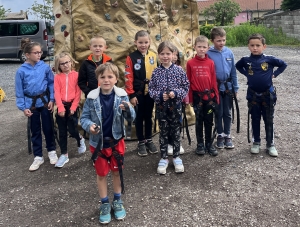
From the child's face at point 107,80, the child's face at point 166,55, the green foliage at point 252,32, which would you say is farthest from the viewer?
the green foliage at point 252,32

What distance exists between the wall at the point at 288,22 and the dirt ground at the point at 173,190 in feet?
62.4

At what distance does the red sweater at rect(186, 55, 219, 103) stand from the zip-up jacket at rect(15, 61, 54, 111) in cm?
193

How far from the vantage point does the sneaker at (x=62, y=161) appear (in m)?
4.47

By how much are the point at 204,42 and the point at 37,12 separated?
39.1 meters

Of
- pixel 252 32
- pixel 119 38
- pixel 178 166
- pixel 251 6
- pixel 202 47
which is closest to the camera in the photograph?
pixel 178 166

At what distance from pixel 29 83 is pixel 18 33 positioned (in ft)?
43.9

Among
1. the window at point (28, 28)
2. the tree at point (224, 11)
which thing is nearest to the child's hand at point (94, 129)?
the window at point (28, 28)

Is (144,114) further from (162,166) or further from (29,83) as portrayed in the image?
(29,83)

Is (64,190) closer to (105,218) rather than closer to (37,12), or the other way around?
(105,218)

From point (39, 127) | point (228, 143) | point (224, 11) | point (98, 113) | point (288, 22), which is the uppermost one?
point (224, 11)

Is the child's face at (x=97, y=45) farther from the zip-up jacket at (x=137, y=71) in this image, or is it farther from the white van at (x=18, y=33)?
the white van at (x=18, y=33)

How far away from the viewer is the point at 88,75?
4.27 m

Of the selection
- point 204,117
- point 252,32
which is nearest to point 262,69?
point 204,117

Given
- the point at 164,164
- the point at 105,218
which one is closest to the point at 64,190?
the point at 105,218
